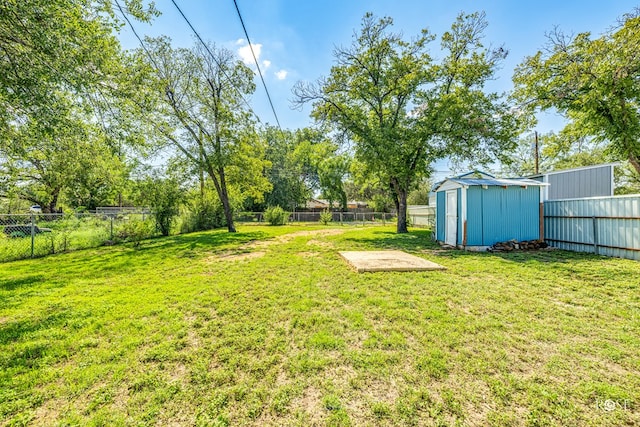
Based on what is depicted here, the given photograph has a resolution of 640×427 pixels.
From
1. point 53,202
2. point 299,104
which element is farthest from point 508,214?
point 53,202

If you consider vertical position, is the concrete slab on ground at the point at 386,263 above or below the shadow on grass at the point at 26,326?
above

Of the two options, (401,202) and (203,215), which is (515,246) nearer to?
(401,202)

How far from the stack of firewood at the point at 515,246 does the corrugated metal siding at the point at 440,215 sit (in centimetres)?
189

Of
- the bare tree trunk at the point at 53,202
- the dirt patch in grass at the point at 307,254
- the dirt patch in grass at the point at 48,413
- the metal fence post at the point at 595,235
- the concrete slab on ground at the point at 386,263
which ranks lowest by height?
the dirt patch in grass at the point at 48,413

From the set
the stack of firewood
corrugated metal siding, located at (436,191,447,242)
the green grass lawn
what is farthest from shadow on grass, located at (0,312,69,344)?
corrugated metal siding, located at (436,191,447,242)

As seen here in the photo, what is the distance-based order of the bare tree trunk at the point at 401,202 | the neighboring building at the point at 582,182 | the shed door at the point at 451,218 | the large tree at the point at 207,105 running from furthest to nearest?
1. the bare tree trunk at the point at 401,202
2. the large tree at the point at 207,105
3. the neighboring building at the point at 582,182
4. the shed door at the point at 451,218

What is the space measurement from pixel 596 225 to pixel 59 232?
15802 mm

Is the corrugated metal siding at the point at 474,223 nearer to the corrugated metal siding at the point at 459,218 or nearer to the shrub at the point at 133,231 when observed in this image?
the corrugated metal siding at the point at 459,218

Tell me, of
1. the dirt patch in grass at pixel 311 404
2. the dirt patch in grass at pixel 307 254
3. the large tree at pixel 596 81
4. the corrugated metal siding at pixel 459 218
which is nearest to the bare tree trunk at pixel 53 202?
the dirt patch in grass at pixel 307 254

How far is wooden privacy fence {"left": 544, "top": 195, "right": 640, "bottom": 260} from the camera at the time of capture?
5.97 meters

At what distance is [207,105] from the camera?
1334 cm

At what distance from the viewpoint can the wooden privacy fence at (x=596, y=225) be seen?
5973 millimetres

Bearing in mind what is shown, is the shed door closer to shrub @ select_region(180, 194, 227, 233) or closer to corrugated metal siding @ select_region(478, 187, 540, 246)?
corrugated metal siding @ select_region(478, 187, 540, 246)

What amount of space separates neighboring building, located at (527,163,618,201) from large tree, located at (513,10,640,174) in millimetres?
1130
